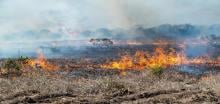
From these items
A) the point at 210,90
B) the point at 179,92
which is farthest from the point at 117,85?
the point at 210,90

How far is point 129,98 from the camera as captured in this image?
29.7 m

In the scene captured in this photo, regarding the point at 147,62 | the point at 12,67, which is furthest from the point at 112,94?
the point at 147,62

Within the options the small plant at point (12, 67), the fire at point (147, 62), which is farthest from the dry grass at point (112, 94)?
the fire at point (147, 62)

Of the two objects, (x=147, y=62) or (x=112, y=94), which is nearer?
(x=112, y=94)

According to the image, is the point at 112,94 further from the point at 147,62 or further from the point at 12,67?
the point at 147,62

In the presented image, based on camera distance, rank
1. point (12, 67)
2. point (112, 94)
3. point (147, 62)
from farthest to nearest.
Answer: point (147, 62) → point (12, 67) → point (112, 94)

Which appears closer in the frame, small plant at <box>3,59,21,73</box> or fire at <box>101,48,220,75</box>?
small plant at <box>3,59,21,73</box>

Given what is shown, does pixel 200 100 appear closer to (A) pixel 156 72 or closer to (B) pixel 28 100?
(B) pixel 28 100

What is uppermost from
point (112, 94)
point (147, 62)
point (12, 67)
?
→ point (112, 94)

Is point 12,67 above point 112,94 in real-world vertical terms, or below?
below

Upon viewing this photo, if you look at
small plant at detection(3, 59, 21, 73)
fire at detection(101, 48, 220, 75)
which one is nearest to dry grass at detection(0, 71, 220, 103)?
small plant at detection(3, 59, 21, 73)

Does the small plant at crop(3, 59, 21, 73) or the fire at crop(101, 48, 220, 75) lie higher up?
the small plant at crop(3, 59, 21, 73)

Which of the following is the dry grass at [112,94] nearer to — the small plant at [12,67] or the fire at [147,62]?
the small plant at [12,67]

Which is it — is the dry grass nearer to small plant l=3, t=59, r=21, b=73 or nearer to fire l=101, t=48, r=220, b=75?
small plant l=3, t=59, r=21, b=73
